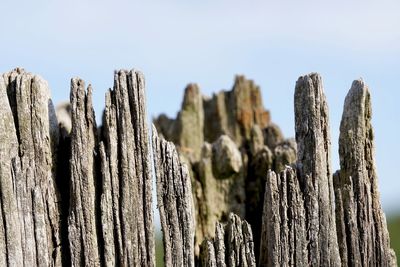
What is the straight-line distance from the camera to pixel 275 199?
1120 cm

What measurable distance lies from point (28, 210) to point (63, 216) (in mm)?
528

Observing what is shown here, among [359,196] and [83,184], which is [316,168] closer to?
[359,196]

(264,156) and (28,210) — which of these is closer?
(28,210)

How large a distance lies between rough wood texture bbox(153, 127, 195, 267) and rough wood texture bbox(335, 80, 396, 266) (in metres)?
2.20

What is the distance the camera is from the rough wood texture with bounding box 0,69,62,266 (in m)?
10.6

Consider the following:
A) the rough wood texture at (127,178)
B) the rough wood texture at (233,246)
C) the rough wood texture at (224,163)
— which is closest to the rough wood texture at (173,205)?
the rough wood texture at (127,178)

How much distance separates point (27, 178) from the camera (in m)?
10.7

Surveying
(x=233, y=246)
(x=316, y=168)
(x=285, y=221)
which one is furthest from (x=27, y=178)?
(x=316, y=168)

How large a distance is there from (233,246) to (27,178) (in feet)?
9.47

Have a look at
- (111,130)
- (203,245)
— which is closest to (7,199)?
(111,130)

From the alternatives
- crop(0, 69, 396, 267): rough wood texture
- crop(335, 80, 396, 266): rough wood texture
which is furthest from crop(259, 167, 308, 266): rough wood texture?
crop(335, 80, 396, 266): rough wood texture

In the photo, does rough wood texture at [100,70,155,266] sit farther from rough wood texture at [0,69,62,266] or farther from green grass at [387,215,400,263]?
green grass at [387,215,400,263]

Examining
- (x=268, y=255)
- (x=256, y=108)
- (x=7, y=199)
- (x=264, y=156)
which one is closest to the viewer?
(x=7, y=199)

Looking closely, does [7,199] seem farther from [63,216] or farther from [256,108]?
[256,108]
